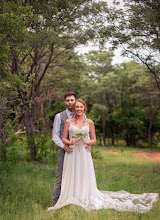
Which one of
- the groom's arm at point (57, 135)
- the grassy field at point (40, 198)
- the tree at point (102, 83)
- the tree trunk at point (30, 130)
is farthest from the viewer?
the tree at point (102, 83)

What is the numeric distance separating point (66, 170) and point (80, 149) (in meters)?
0.48

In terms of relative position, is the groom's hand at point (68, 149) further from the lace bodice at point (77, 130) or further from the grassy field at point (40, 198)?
the grassy field at point (40, 198)

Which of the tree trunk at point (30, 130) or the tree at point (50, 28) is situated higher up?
the tree at point (50, 28)

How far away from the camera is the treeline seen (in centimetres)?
580

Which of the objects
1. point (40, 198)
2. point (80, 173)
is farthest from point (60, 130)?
point (40, 198)

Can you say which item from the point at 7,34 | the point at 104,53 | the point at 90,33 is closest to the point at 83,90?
the point at 104,53

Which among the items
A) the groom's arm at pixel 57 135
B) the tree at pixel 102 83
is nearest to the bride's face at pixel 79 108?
the groom's arm at pixel 57 135

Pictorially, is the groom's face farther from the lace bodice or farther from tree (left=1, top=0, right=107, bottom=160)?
tree (left=1, top=0, right=107, bottom=160)

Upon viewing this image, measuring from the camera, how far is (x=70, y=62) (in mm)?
12898

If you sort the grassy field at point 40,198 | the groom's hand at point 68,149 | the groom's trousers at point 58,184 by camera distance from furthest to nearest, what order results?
the groom's trousers at point 58,184 → the groom's hand at point 68,149 → the grassy field at point 40,198

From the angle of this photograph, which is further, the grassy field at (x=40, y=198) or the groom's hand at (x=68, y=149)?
the groom's hand at (x=68, y=149)

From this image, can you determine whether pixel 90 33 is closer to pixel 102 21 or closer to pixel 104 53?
pixel 102 21

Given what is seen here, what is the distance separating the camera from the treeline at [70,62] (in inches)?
229

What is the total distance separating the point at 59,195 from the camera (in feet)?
16.0
